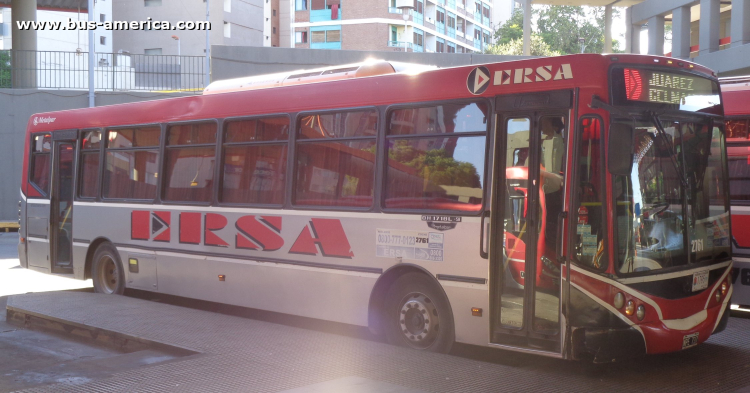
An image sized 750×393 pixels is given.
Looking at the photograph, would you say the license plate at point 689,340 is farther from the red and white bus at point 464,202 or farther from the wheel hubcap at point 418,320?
the wheel hubcap at point 418,320

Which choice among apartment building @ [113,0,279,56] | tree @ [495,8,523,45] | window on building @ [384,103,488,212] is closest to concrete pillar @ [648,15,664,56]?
window on building @ [384,103,488,212]

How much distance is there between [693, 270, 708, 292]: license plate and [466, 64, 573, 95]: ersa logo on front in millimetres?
2066

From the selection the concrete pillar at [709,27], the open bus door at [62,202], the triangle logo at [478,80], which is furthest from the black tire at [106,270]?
the concrete pillar at [709,27]

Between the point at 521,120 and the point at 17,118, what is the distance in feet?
84.1

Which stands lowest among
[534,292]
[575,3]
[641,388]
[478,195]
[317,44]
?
[641,388]

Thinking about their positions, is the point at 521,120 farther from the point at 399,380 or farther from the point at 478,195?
the point at 399,380

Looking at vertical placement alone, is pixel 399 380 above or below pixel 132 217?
below

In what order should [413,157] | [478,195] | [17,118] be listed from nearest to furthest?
1. [478,195]
2. [413,157]
3. [17,118]

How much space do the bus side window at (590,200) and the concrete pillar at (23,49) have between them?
25397 millimetres

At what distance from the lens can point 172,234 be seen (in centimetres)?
1159

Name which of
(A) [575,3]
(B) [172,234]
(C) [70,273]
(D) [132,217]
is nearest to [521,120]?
(B) [172,234]

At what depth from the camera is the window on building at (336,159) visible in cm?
901

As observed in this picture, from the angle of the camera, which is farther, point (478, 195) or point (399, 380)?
point (478, 195)

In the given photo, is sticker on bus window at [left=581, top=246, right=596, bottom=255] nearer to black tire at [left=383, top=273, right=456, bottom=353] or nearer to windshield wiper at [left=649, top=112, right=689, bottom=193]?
windshield wiper at [left=649, top=112, right=689, bottom=193]
